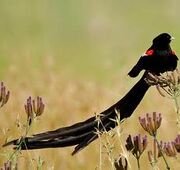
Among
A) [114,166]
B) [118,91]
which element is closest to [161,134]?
[118,91]

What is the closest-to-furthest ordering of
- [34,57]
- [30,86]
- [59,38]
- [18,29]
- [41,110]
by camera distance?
1. [41,110]
2. [30,86]
3. [34,57]
4. [18,29]
5. [59,38]

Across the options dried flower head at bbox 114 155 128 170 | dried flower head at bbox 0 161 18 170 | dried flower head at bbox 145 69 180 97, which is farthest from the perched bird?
dried flower head at bbox 0 161 18 170

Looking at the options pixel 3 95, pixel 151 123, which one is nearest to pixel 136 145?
pixel 151 123

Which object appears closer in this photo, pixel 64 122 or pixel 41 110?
pixel 41 110

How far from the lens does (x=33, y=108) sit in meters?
2.21

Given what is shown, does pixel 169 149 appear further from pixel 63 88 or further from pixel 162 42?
pixel 63 88

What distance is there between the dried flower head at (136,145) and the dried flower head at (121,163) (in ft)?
0.43

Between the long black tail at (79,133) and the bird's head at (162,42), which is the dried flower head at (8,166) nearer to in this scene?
the long black tail at (79,133)

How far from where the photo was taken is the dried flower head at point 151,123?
2088 millimetres

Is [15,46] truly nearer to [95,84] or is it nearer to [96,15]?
[95,84]

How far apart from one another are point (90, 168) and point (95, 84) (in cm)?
247

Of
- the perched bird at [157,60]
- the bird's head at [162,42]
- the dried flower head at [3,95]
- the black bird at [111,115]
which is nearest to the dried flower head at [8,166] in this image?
the black bird at [111,115]

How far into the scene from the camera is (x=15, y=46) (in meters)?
9.12

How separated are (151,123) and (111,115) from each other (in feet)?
1.72
